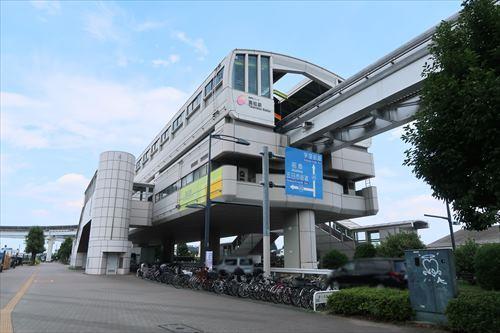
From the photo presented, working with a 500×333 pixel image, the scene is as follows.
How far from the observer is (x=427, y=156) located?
27.1 ft

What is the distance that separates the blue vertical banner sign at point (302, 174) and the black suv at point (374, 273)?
6898 mm

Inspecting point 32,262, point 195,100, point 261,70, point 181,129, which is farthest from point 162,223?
point 32,262

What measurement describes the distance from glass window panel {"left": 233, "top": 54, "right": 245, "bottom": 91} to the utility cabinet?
21.8 metres

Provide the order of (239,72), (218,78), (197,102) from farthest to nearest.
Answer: (197,102) → (218,78) → (239,72)

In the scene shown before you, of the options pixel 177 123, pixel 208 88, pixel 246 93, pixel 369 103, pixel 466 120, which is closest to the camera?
pixel 466 120

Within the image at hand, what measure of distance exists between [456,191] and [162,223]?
119 ft

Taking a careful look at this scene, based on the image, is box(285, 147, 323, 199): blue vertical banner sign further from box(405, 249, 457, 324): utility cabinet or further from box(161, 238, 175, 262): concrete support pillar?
box(161, 238, 175, 262): concrete support pillar

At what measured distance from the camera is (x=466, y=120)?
7.06m

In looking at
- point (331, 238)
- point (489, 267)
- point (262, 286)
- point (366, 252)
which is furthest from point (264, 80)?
point (489, 267)

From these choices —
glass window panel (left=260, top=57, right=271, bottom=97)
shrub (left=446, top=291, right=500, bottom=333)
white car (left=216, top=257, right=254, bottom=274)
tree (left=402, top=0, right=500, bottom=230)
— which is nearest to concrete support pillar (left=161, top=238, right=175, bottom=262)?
white car (left=216, top=257, right=254, bottom=274)

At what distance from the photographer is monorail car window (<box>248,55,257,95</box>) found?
30109 millimetres

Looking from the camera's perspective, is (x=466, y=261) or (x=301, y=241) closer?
(x=466, y=261)

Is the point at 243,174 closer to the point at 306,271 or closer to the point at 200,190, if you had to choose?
the point at 200,190

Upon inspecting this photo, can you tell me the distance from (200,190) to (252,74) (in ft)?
32.4
